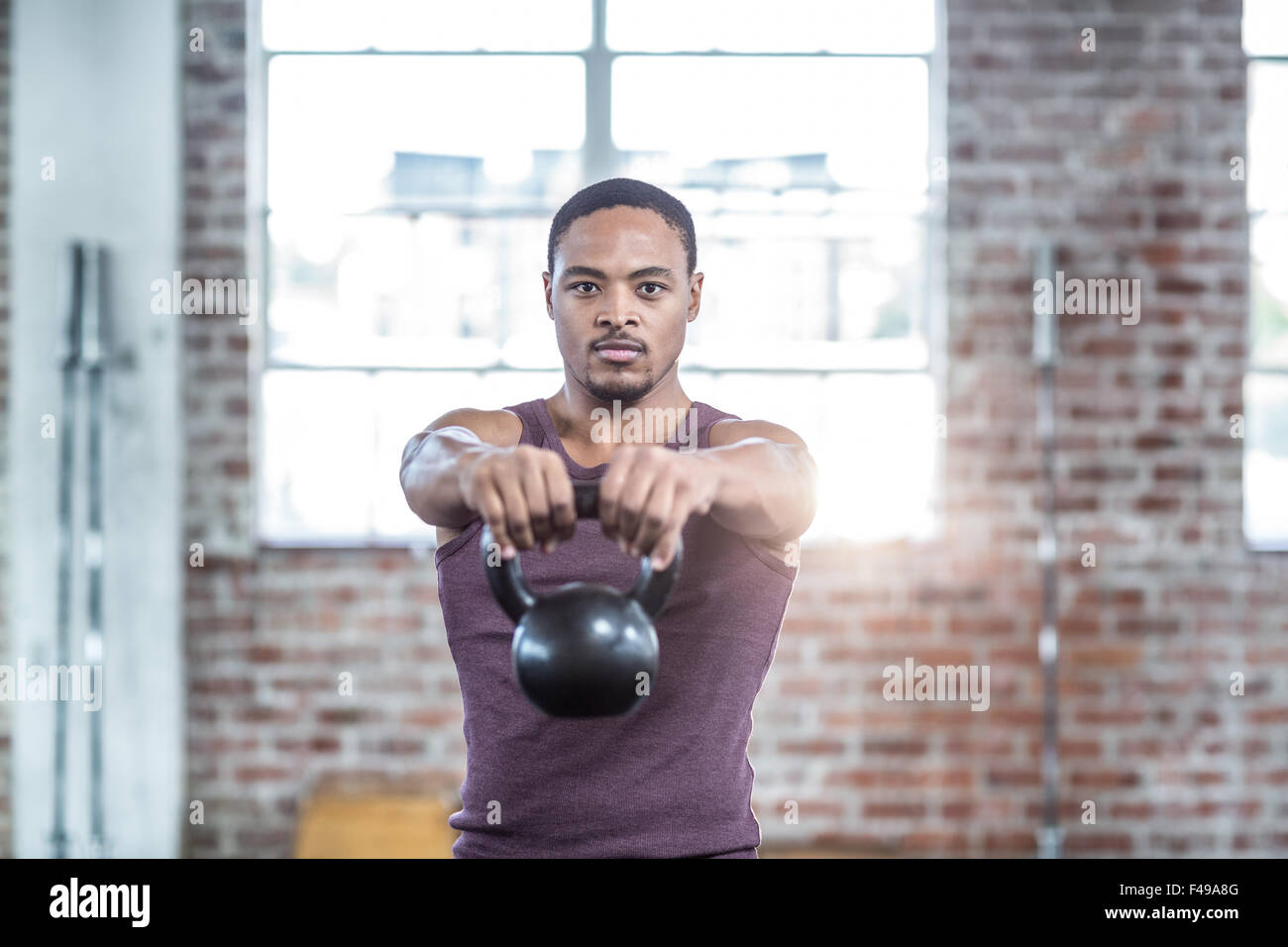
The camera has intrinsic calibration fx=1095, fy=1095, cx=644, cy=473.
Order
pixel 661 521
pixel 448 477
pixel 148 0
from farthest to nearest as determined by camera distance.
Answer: pixel 148 0 → pixel 448 477 → pixel 661 521

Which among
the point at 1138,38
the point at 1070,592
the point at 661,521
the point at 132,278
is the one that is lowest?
the point at 1070,592

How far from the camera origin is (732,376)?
315 cm

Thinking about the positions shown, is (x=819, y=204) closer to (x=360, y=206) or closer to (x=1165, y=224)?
(x=1165, y=224)

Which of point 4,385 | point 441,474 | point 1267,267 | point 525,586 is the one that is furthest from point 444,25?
point 525,586

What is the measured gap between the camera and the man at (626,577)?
49.9 inches

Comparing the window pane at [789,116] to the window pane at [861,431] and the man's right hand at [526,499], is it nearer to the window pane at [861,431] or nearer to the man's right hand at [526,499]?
the window pane at [861,431]

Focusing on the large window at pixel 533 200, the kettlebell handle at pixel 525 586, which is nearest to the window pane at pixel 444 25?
the large window at pixel 533 200

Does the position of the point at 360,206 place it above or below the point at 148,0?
below

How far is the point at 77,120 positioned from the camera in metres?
A: 3.02

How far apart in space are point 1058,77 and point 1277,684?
1.81 metres

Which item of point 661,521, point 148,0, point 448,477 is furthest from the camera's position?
point 148,0

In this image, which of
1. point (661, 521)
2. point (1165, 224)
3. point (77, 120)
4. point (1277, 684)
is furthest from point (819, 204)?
point (661, 521)

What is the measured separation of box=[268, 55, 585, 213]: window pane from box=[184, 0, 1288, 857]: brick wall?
16 centimetres

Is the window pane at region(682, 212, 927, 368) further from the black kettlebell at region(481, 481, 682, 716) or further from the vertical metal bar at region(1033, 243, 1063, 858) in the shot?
the black kettlebell at region(481, 481, 682, 716)
